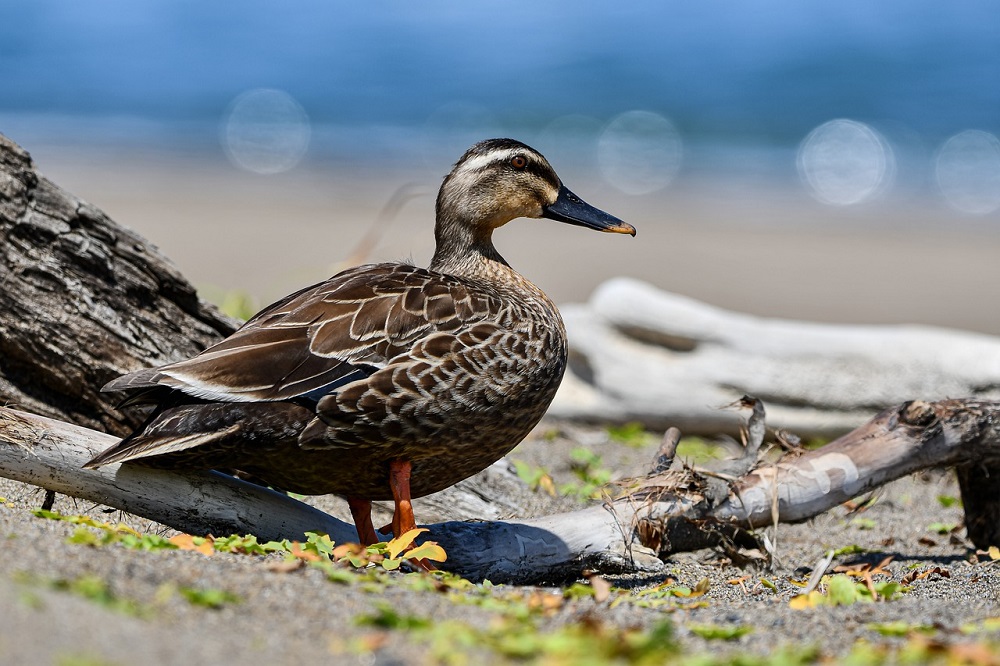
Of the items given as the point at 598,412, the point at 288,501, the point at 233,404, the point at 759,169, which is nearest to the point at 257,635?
the point at 233,404

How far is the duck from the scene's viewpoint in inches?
143

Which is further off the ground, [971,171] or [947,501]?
[971,171]

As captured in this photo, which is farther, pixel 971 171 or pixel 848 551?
pixel 971 171

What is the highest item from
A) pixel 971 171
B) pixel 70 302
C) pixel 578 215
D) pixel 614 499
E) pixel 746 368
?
pixel 971 171

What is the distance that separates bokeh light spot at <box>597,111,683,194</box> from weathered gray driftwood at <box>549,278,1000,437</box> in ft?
39.4

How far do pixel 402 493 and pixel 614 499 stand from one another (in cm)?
97

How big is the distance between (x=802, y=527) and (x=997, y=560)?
995 millimetres

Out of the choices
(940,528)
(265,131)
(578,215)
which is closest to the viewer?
(578,215)

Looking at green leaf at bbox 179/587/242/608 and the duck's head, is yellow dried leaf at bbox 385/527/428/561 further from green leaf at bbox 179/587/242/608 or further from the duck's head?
the duck's head

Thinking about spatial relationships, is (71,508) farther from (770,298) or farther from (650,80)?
(650,80)

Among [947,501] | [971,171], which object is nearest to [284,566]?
[947,501]

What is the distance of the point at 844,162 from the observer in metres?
22.2

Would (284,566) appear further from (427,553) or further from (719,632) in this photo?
(719,632)

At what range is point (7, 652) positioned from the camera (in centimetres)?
216
